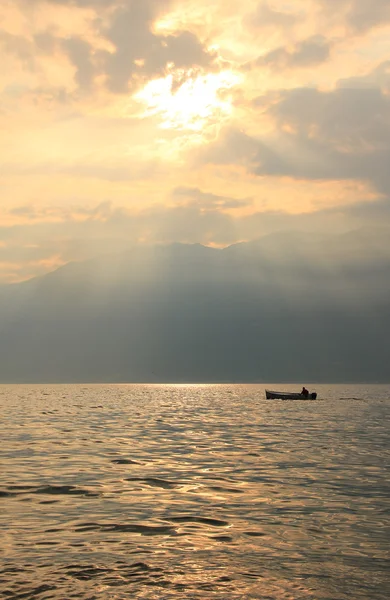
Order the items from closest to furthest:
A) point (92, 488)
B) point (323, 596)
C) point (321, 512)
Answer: point (323, 596)
point (321, 512)
point (92, 488)

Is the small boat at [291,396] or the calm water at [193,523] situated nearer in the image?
the calm water at [193,523]

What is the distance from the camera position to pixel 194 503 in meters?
27.1

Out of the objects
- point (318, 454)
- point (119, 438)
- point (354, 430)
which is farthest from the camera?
point (354, 430)

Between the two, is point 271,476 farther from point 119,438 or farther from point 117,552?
point 119,438

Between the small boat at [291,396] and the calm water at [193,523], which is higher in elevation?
the small boat at [291,396]

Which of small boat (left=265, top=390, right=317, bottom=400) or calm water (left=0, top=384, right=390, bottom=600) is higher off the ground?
small boat (left=265, top=390, right=317, bottom=400)

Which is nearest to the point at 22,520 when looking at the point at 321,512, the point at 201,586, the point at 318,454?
the point at 201,586

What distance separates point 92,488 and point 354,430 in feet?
147

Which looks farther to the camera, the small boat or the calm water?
the small boat

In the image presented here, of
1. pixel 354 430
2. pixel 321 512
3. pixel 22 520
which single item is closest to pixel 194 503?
pixel 321 512

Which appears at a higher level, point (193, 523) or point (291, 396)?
point (291, 396)

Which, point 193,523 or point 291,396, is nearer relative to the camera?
point 193,523

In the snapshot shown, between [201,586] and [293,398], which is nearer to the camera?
[201,586]

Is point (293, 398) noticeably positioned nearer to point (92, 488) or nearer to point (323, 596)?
point (92, 488)
